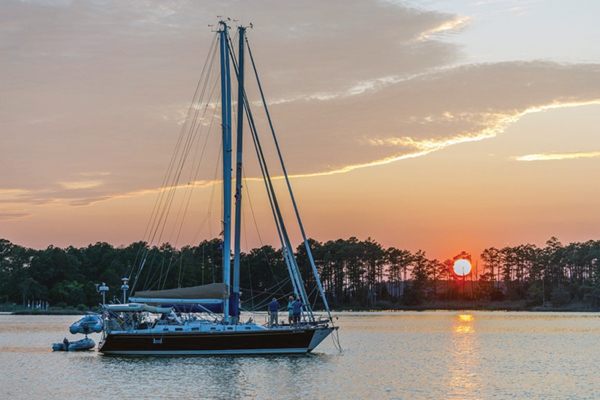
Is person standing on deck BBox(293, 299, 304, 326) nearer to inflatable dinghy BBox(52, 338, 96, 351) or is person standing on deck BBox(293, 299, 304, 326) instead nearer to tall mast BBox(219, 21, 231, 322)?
tall mast BBox(219, 21, 231, 322)

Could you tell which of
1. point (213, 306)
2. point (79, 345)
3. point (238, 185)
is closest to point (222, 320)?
point (213, 306)

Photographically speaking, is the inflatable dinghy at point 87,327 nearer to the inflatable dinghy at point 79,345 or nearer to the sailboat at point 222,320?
the inflatable dinghy at point 79,345

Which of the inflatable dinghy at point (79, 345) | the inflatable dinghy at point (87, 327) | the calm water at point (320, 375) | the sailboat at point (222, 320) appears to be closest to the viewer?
the calm water at point (320, 375)

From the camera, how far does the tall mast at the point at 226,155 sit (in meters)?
50.6

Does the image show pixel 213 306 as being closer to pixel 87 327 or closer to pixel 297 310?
pixel 297 310

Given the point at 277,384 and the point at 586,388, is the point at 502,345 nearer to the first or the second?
the point at 586,388

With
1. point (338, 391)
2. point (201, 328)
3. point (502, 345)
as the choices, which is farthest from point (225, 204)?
point (502, 345)

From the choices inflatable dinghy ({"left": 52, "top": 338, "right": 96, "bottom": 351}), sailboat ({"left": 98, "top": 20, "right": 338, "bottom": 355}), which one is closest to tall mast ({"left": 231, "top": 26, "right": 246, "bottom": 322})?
sailboat ({"left": 98, "top": 20, "right": 338, "bottom": 355})

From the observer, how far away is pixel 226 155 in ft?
168

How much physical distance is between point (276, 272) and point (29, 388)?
487 feet

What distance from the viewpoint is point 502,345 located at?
7425 centimetres

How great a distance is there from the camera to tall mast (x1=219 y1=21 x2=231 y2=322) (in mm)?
50562

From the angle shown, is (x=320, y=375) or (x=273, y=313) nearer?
(x=320, y=375)

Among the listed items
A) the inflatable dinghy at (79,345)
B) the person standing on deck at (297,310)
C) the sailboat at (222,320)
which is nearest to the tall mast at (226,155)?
the sailboat at (222,320)
